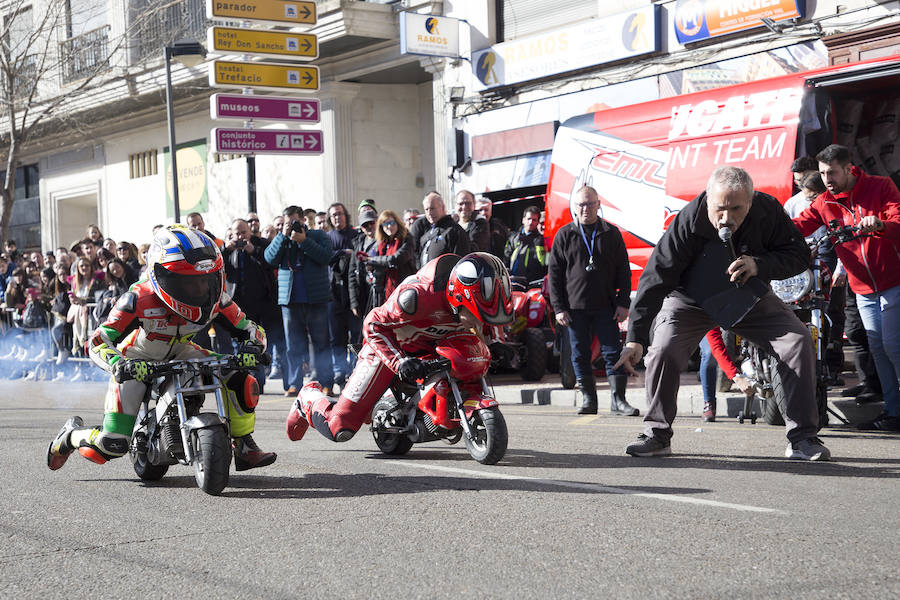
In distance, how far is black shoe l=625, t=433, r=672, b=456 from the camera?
24.0 feet

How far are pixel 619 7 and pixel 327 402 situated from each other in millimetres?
12731

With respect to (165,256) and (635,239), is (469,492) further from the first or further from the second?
(635,239)

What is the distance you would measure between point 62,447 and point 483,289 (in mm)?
2674

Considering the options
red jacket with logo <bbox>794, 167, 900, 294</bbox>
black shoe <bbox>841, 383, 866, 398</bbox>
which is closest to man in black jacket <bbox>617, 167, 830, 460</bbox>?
red jacket with logo <bbox>794, 167, 900, 294</bbox>

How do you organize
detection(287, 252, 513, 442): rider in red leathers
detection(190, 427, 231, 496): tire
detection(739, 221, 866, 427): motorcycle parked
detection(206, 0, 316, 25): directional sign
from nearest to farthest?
detection(190, 427, 231, 496): tire
detection(287, 252, 513, 442): rider in red leathers
detection(739, 221, 866, 427): motorcycle parked
detection(206, 0, 316, 25): directional sign

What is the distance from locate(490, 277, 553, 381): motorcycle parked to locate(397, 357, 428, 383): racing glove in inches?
226

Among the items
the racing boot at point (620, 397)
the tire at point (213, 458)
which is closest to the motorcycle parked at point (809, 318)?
the racing boot at point (620, 397)

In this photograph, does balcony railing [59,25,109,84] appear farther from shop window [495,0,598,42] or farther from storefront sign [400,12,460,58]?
shop window [495,0,598,42]

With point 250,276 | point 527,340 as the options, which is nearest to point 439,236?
point 527,340

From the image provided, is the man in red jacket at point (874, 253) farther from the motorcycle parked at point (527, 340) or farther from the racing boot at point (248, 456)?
the motorcycle parked at point (527, 340)

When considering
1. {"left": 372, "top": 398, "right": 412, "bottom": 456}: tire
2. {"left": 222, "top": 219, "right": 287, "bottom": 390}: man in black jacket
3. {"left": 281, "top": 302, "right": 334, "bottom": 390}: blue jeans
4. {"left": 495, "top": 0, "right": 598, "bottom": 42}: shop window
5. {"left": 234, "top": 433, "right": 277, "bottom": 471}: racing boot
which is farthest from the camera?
{"left": 495, "top": 0, "right": 598, "bottom": 42}: shop window

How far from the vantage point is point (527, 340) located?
13.0 meters

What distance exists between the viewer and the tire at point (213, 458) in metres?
6.20

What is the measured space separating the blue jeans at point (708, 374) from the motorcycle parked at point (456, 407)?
2751 mm
